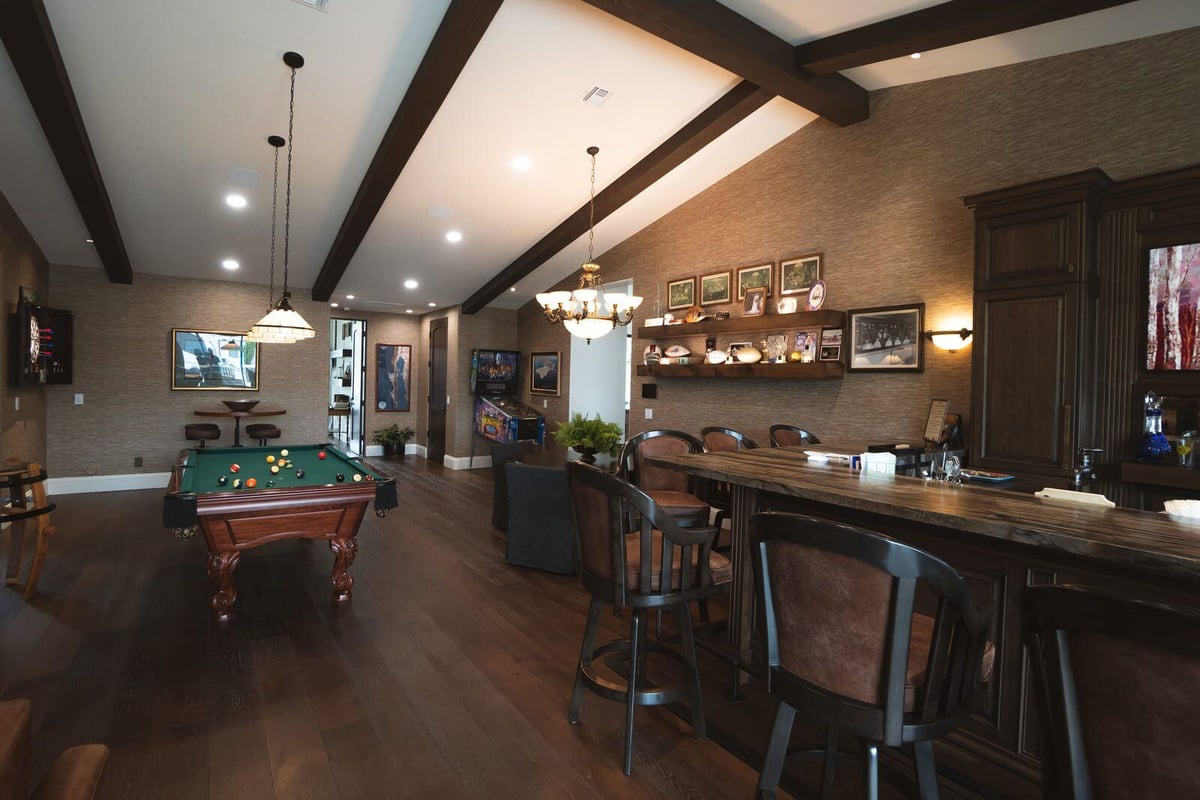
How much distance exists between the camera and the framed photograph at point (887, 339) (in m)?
4.64

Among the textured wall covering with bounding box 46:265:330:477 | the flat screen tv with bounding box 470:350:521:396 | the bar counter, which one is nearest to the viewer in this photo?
the bar counter

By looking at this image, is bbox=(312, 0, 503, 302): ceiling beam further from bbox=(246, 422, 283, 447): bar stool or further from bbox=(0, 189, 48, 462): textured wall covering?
bbox=(246, 422, 283, 447): bar stool

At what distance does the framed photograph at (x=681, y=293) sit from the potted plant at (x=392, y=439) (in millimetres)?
6357

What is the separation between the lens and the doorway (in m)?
11.2

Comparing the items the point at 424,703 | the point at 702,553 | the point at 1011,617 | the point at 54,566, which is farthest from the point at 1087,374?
the point at 54,566

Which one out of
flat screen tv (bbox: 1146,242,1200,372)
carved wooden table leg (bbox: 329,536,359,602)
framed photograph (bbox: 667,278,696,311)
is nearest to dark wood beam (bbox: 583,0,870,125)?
Answer: framed photograph (bbox: 667,278,696,311)

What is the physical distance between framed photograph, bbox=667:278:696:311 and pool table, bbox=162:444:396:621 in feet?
13.1

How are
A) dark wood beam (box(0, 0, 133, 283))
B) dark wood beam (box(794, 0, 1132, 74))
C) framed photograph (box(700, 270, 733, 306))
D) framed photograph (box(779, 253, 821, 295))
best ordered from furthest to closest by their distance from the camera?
framed photograph (box(700, 270, 733, 306)), framed photograph (box(779, 253, 821, 295)), dark wood beam (box(0, 0, 133, 283)), dark wood beam (box(794, 0, 1132, 74))

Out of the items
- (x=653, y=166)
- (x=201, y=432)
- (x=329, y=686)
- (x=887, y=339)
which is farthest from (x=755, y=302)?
(x=201, y=432)

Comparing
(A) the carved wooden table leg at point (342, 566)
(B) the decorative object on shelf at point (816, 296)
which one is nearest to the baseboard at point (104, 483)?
(A) the carved wooden table leg at point (342, 566)

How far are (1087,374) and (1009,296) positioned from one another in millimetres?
629

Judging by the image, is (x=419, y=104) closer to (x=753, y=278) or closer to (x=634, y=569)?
(x=753, y=278)

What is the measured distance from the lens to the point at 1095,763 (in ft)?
3.43

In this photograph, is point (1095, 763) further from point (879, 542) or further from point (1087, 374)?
point (1087, 374)
